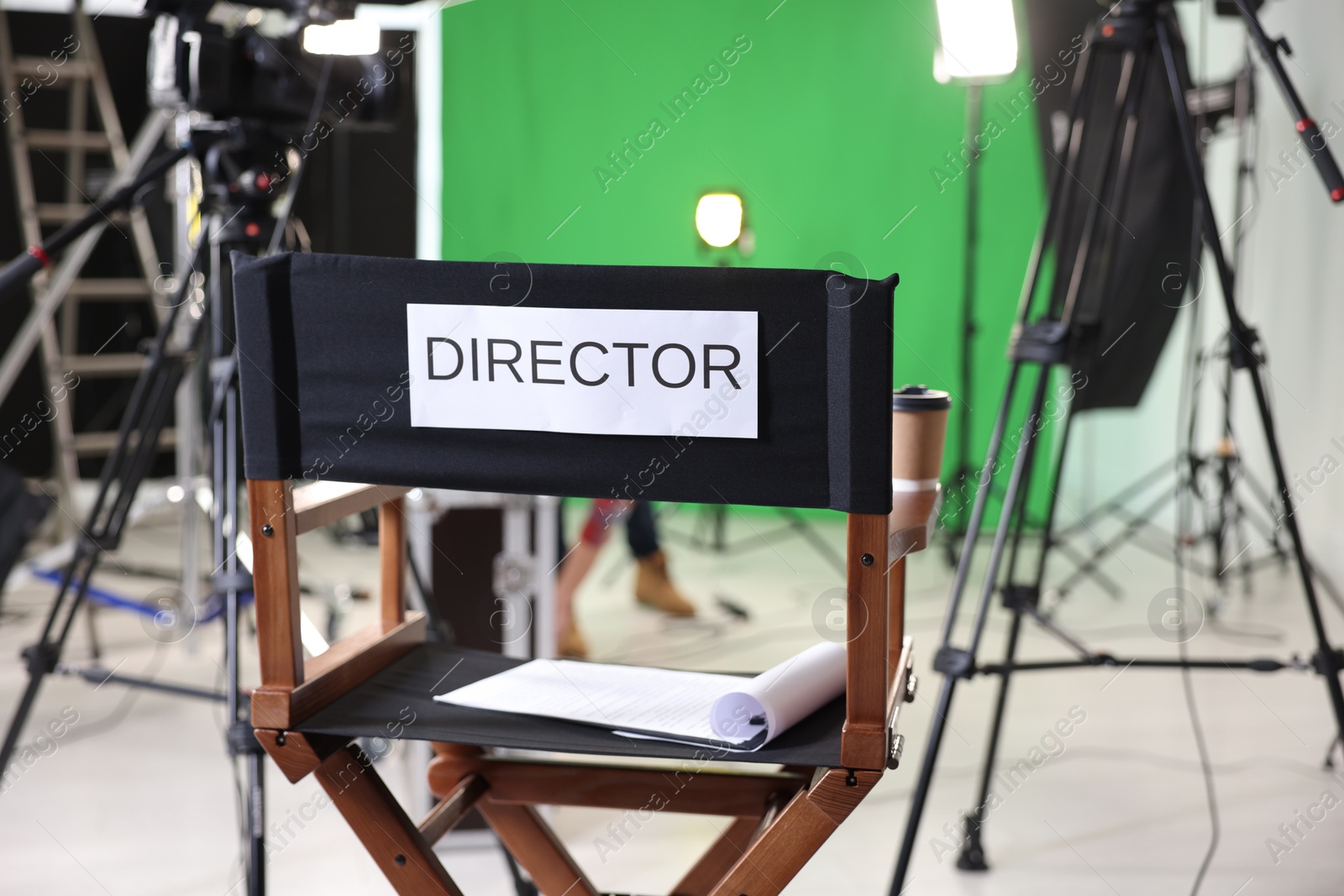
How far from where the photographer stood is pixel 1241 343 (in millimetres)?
1762

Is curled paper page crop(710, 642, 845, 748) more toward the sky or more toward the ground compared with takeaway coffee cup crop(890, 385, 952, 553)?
more toward the ground

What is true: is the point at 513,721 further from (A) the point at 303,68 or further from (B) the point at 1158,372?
(B) the point at 1158,372

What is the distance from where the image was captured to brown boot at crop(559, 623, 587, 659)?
3199 mm

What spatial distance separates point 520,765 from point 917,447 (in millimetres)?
563

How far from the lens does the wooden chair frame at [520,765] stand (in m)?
1.00

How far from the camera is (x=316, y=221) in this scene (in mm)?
5531

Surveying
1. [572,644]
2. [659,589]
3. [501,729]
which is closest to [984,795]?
[501,729]

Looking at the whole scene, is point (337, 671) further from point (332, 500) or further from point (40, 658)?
point (40, 658)

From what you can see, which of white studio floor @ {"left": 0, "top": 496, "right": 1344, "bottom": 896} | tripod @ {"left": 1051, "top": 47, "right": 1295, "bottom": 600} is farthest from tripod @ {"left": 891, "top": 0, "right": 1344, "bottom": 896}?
tripod @ {"left": 1051, "top": 47, "right": 1295, "bottom": 600}

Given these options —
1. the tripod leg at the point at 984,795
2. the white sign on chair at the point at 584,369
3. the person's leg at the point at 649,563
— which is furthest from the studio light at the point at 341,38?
the person's leg at the point at 649,563

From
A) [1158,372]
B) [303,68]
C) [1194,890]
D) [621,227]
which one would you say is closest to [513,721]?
[303,68]

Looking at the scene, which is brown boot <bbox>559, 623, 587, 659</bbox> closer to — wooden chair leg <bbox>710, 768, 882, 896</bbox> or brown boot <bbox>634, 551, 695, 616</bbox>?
brown boot <bbox>634, 551, 695, 616</bbox>

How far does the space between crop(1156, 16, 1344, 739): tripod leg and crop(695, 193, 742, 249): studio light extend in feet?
6.39

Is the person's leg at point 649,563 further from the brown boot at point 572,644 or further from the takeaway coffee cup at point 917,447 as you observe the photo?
the takeaway coffee cup at point 917,447
